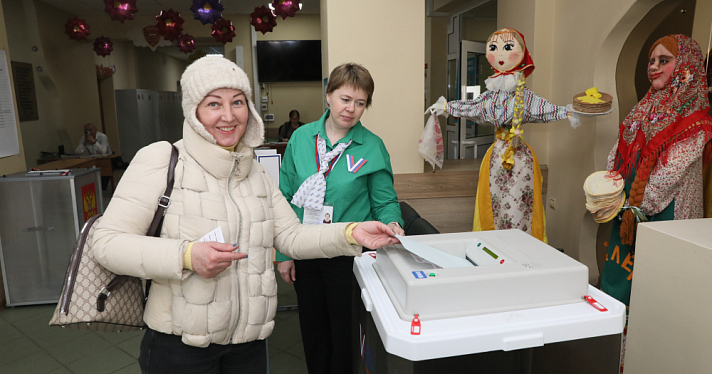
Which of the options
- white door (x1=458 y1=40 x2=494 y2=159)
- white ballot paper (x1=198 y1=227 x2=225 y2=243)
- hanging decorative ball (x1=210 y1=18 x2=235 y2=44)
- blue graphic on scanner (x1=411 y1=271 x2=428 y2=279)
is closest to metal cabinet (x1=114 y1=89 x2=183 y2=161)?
hanging decorative ball (x1=210 y1=18 x2=235 y2=44)

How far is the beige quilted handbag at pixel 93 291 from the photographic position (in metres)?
1.12

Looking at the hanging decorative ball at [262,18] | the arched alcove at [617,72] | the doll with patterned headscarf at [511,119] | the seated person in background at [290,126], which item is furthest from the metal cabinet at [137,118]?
the arched alcove at [617,72]

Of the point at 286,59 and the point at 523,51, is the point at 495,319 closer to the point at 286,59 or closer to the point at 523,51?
the point at 523,51

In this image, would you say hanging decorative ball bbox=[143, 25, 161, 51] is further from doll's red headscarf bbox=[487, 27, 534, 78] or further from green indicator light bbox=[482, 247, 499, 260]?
green indicator light bbox=[482, 247, 499, 260]

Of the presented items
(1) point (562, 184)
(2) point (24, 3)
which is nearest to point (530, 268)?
(1) point (562, 184)

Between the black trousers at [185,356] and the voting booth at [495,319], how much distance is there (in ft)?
1.54

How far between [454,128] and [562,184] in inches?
115

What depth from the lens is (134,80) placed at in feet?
34.1

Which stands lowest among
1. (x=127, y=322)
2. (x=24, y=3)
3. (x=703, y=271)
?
(x=127, y=322)

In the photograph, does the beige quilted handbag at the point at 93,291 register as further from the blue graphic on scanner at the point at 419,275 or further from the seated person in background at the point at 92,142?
the seated person in background at the point at 92,142

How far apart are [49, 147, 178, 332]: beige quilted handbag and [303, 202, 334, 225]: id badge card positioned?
68cm

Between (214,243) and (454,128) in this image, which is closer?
(214,243)

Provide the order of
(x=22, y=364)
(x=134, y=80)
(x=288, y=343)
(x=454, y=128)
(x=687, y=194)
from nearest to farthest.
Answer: (x=687, y=194) → (x=22, y=364) → (x=288, y=343) → (x=454, y=128) → (x=134, y=80)

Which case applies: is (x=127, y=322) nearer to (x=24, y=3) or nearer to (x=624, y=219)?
(x=624, y=219)
